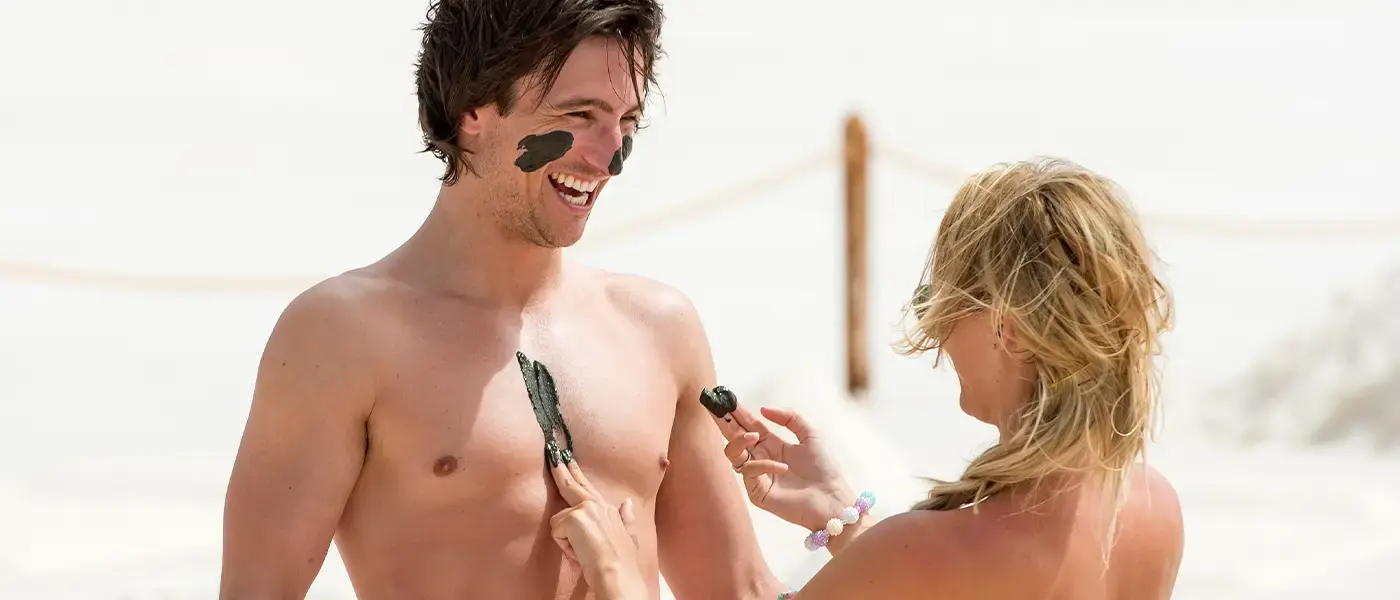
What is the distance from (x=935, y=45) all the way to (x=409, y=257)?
17.2 meters

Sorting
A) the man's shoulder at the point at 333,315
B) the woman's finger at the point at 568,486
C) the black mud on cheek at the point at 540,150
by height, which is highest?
the black mud on cheek at the point at 540,150

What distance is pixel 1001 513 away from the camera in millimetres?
2238

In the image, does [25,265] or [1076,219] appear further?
[25,265]

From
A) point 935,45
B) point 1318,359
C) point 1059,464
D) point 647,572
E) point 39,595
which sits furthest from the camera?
point 935,45

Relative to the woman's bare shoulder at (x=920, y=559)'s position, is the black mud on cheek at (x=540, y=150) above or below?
above

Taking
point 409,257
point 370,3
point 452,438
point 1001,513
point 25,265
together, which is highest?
point 370,3

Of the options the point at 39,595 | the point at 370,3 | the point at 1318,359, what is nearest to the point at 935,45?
the point at 370,3

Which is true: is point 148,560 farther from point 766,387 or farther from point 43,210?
point 43,210

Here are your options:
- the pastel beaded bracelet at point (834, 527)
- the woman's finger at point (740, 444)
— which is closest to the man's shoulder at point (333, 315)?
the woman's finger at point (740, 444)

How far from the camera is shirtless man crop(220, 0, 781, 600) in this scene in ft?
8.55

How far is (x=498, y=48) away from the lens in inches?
Answer: 108

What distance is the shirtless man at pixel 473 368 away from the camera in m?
2.61

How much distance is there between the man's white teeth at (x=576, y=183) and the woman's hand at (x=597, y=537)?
45 cm

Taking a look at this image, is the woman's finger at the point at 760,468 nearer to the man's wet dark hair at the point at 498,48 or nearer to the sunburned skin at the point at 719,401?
the sunburned skin at the point at 719,401
